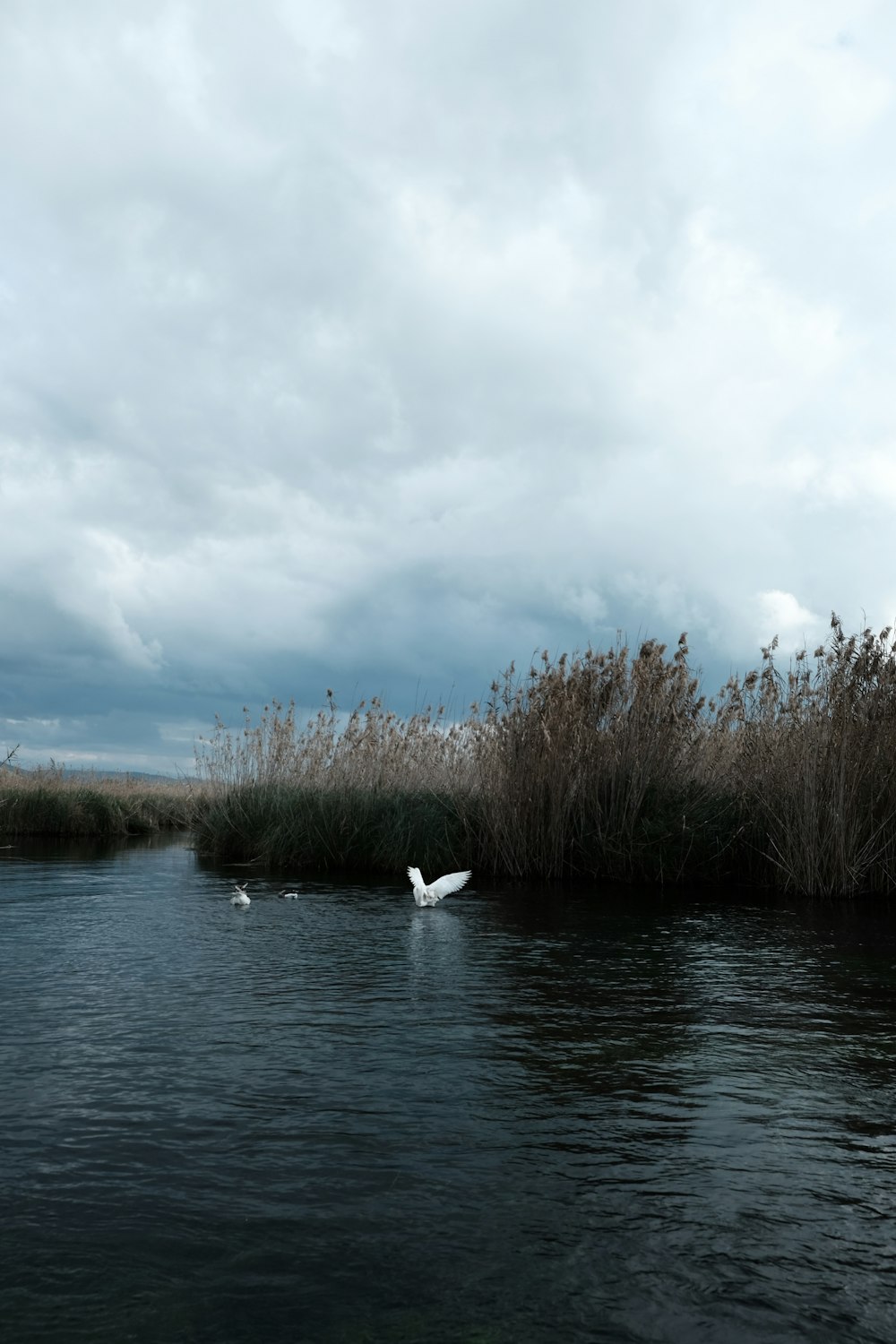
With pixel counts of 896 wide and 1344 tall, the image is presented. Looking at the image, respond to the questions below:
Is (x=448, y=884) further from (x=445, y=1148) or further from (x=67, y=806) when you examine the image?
(x=67, y=806)

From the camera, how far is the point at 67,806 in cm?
1966

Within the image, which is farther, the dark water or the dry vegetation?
the dry vegetation

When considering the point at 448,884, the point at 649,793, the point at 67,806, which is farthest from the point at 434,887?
the point at 67,806

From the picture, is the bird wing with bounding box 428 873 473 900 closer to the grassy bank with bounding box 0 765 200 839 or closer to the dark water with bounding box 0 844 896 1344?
the dark water with bounding box 0 844 896 1344

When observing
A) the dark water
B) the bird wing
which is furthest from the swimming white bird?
the dark water

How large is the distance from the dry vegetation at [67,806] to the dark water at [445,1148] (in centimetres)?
1422

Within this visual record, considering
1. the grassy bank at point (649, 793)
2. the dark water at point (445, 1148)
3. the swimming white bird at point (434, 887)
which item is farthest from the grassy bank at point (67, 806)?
the dark water at point (445, 1148)

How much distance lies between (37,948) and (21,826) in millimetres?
15145

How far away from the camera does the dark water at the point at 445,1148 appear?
1933 millimetres

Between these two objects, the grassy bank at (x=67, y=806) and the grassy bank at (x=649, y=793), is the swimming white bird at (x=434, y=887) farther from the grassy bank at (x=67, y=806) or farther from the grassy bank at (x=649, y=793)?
the grassy bank at (x=67, y=806)

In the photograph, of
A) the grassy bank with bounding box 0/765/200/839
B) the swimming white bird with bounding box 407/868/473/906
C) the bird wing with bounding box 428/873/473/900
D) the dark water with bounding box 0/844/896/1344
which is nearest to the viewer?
the dark water with bounding box 0/844/896/1344

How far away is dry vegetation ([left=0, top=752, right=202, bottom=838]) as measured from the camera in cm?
1955

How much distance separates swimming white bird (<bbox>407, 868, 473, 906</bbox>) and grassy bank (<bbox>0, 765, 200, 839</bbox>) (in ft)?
36.6

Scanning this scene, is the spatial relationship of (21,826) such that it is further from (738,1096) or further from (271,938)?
(738,1096)
